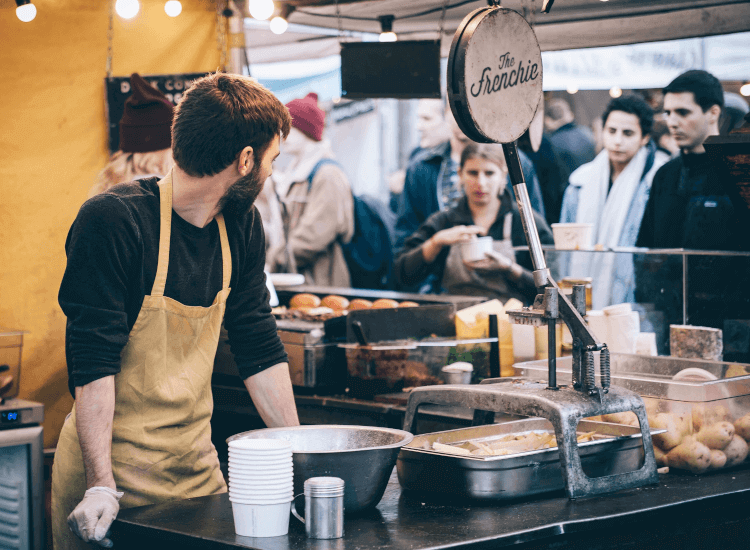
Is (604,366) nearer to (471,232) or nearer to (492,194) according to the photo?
(471,232)

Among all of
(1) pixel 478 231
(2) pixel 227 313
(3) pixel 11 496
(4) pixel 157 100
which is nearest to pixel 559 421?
(2) pixel 227 313

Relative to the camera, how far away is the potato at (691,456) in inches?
86.7

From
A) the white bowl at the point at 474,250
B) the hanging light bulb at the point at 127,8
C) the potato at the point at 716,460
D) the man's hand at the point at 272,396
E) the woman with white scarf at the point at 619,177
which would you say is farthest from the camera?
the woman with white scarf at the point at 619,177

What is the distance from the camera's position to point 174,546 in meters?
1.73

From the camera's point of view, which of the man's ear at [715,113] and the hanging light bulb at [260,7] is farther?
the man's ear at [715,113]

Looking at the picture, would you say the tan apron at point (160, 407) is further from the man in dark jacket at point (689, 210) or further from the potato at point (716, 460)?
the man in dark jacket at point (689, 210)

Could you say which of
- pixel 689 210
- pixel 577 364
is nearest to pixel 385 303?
pixel 689 210

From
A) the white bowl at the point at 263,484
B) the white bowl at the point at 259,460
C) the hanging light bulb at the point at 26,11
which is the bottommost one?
the white bowl at the point at 263,484

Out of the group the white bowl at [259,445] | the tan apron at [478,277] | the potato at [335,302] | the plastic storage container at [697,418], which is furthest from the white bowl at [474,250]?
the white bowl at [259,445]

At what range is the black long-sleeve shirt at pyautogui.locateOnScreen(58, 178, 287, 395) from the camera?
6.37ft

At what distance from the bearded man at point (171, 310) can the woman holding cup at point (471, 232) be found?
2785 millimetres

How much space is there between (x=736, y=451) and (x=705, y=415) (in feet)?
0.46

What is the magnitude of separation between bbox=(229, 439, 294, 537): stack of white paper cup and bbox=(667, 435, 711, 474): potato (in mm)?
1096

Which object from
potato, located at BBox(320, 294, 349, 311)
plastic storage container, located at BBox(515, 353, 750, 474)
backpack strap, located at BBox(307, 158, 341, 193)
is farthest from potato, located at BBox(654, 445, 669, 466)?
backpack strap, located at BBox(307, 158, 341, 193)
